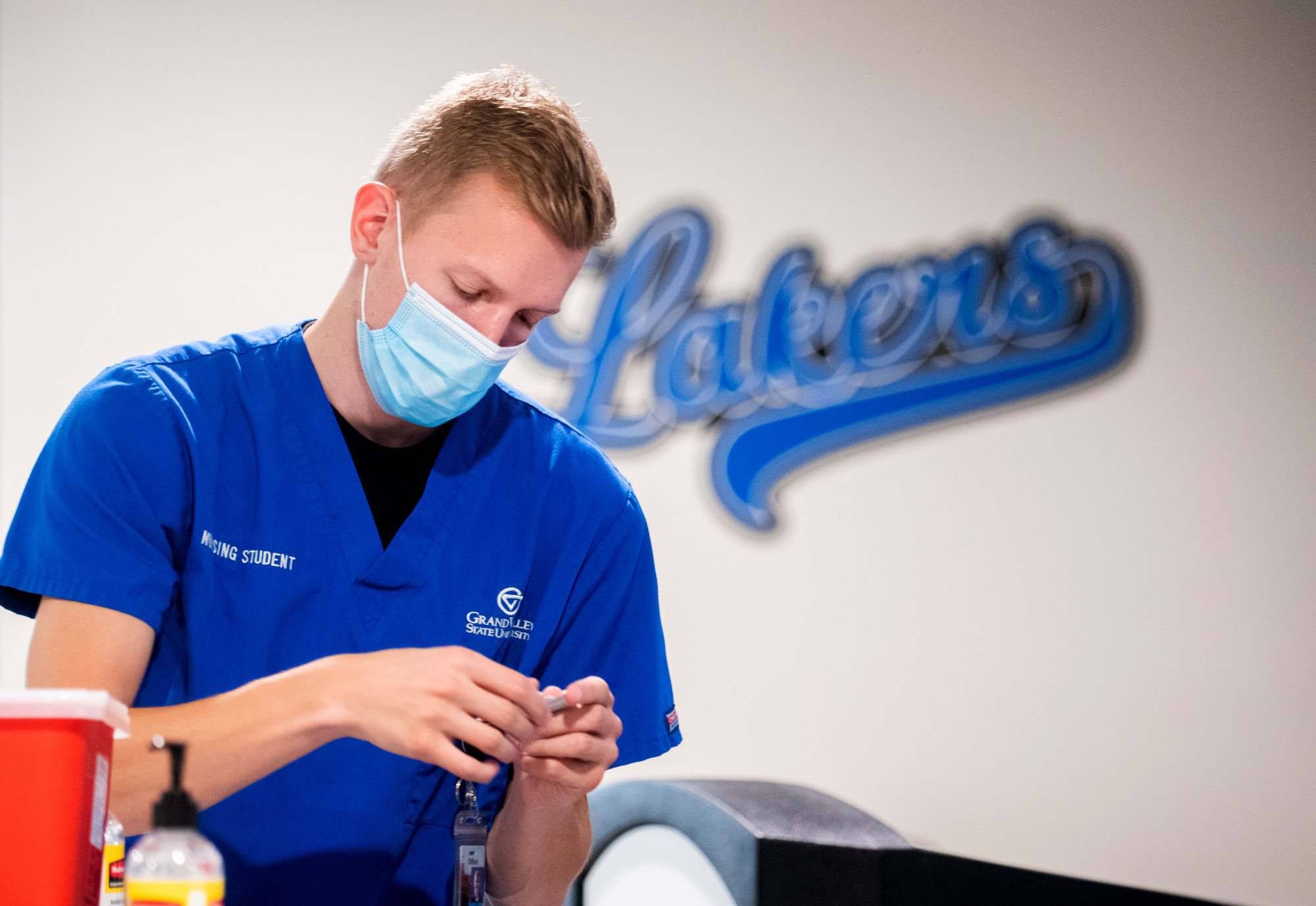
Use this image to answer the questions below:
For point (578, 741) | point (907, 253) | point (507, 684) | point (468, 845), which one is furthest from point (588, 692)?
point (907, 253)

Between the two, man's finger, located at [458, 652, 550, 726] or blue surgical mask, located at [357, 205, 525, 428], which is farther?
blue surgical mask, located at [357, 205, 525, 428]

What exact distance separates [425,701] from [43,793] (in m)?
0.29

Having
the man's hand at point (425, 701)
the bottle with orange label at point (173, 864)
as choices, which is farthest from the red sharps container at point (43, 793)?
the man's hand at point (425, 701)

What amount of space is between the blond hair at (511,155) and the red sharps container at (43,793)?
2.45 ft

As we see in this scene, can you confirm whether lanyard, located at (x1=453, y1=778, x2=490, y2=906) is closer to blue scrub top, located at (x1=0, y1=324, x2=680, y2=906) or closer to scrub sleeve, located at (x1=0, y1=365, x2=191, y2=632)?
blue scrub top, located at (x1=0, y1=324, x2=680, y2=906)

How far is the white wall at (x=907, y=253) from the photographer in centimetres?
302

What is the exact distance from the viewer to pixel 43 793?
2.48ft

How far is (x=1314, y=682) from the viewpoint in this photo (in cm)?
296

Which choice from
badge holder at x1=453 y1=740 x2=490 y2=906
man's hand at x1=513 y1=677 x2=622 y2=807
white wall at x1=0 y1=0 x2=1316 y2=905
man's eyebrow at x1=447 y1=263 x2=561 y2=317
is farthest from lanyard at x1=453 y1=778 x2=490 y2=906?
white wall at x1=0 y1=0 x2=1316 y2=905

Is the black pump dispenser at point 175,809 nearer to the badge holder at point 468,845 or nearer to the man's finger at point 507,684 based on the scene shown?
the man's finger at point 507,684

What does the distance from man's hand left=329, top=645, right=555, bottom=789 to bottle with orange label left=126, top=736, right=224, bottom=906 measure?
236 mm

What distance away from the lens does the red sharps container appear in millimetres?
750

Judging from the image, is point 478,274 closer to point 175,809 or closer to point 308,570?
point 308,570

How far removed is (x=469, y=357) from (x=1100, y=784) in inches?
89.6
